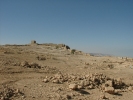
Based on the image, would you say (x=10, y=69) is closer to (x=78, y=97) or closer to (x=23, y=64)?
(x=23, y=64)

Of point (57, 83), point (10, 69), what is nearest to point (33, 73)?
point (10, 69)

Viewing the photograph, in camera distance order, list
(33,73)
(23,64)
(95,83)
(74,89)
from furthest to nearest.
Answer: (23,64)
(33,73)
(95,83)
(74,89)

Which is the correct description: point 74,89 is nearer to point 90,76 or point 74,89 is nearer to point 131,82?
point 90,76

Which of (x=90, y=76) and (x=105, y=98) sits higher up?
(x=90, y=76)

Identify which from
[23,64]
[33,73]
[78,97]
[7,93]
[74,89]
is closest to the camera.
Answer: [7,93]

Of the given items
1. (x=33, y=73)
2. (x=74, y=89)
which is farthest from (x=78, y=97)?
(x=33, y=73)

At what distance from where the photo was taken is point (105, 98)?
8109 millimetres

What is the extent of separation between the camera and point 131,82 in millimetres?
10852

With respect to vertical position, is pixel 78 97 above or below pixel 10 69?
below

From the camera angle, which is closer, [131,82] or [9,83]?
[9,83]

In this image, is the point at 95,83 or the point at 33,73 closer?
the point at 95,83

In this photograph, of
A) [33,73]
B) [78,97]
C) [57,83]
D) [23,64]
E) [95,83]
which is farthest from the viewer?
[23,64]

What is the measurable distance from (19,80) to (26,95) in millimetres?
1647

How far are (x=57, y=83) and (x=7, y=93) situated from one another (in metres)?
2.41
